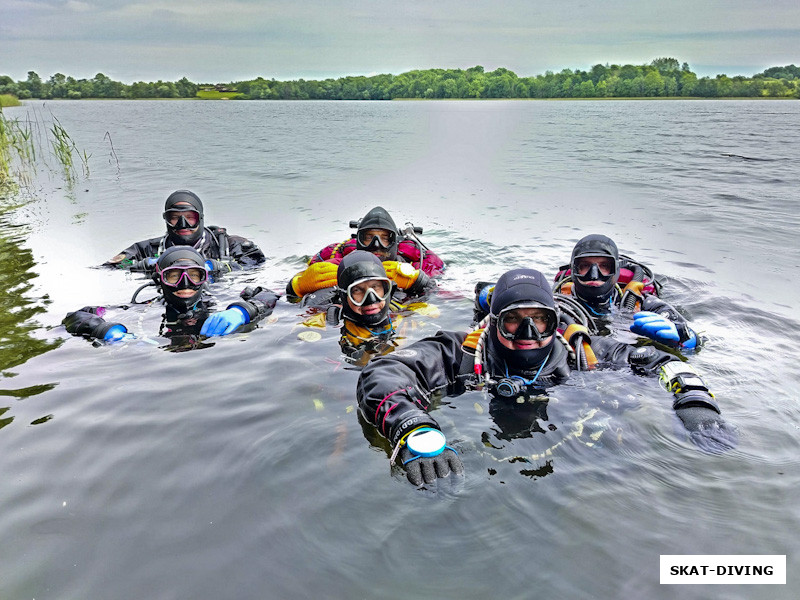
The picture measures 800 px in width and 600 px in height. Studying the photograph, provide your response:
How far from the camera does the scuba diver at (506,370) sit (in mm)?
3717

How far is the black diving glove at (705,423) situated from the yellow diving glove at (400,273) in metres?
3.89

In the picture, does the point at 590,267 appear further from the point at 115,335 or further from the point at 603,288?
the point at 115,335

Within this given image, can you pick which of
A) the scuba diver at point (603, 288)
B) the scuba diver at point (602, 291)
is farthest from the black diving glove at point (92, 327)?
the scuba diver at point (603, 288)

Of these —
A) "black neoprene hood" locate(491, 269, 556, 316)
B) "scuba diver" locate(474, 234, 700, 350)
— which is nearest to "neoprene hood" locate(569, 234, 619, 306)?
"scuba diver" locate(474, 234, 700, 350)

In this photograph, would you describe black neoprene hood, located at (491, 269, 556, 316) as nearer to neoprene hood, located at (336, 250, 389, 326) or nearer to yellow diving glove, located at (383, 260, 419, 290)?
neoprene hood, located at (336, 250, 389, 326)

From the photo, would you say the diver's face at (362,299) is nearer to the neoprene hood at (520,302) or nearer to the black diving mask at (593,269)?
the neoprene hood at (520,302)

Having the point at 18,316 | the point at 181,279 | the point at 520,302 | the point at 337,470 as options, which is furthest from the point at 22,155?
the point at 520,302

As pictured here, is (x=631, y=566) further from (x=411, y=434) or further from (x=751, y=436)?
(x=751, y=436)

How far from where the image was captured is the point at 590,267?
20.4ft

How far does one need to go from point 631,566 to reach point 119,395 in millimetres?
3975

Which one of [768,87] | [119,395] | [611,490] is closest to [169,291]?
[119,395]

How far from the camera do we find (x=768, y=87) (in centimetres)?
7688

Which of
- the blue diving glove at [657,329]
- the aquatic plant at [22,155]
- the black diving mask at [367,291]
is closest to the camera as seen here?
the blue diving glove at [657,329]

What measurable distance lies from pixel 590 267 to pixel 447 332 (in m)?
2.28
